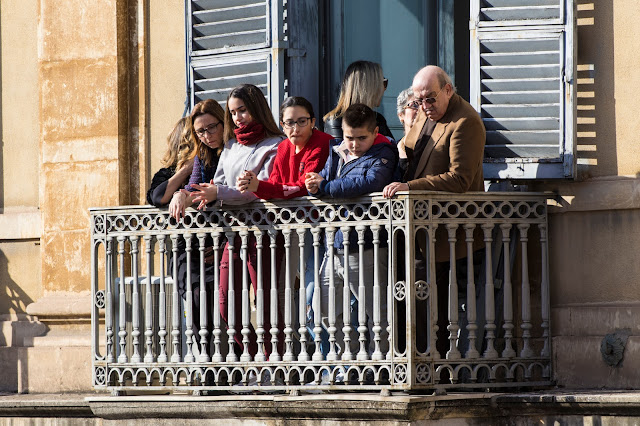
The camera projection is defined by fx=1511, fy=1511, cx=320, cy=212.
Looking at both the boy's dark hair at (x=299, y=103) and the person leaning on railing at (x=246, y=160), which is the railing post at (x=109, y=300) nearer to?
the person leaning on railing at (x=246, y=160)

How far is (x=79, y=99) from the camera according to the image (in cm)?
1069

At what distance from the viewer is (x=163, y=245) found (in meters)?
8.90

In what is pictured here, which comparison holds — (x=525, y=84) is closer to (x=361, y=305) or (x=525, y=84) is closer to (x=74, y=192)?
(x=361, y=305)

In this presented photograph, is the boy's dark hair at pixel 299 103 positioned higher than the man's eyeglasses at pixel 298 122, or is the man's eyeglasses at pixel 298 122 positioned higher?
the boy's dark hair at pixel 299 103

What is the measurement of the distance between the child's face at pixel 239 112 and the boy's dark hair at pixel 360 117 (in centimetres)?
76

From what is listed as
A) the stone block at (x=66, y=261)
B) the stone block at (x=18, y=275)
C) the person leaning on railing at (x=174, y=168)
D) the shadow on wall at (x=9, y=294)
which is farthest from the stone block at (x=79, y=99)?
the person leaning on railing at (x=174, y=168)

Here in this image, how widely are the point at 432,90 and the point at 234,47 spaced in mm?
1949

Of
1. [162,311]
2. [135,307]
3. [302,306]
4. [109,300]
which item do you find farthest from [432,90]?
[109,300]

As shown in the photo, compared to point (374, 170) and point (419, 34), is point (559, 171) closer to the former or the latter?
point (374, 170)

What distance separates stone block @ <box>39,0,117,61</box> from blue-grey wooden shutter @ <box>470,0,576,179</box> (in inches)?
115

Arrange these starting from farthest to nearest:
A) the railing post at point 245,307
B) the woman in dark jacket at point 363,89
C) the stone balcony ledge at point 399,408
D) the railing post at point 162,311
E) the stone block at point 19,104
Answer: the stone block at point 19,104
the railing post at point 162,311
the woman in dark jacket at point 363,89
the railing post at point 245,307
the stone balcony ledge at point 399,408

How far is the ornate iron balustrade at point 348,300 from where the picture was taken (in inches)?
319

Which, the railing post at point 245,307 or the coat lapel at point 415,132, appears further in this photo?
the coat lapel at point 415,132

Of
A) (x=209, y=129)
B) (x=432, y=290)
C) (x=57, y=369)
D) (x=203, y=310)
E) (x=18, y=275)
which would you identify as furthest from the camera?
(x=18, y=275)
